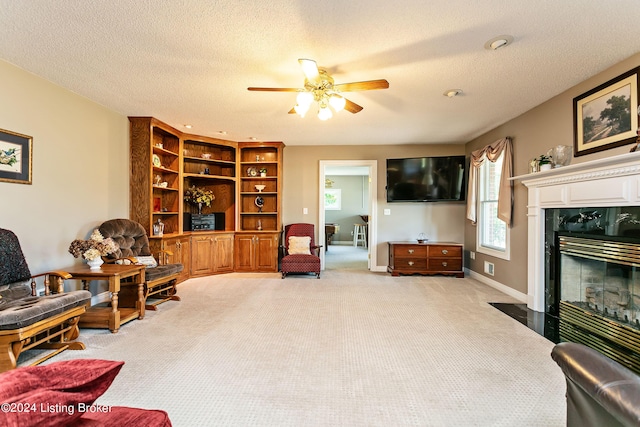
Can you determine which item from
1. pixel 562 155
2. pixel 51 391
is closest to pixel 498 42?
pixel 562 155

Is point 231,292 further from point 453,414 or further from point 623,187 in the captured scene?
point 623,187

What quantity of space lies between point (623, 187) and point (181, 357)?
3860 mm

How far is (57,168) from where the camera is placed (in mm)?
3297

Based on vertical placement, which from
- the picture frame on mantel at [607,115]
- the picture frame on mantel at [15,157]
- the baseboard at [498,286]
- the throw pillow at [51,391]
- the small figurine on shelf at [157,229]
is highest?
the picture frame on mantel at [607,115]

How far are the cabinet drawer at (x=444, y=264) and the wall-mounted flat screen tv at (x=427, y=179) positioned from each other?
114 centimetres

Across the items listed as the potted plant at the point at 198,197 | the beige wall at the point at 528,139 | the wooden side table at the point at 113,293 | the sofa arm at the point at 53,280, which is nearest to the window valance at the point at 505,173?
the beige wall at the point at 528,139

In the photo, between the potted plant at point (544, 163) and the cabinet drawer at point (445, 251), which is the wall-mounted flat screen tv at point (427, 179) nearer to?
the cabinet drawer at point (445, 251)

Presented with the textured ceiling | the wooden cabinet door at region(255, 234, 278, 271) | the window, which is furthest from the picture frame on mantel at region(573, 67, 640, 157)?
the wooden cabinet door at region(255, 234, 278, 271)

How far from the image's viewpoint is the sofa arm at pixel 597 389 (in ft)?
3.13

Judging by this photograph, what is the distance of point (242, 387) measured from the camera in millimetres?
2006

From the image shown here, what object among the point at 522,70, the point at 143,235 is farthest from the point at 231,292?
the point at 522,70

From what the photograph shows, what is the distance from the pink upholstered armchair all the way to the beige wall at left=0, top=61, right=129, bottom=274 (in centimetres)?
275

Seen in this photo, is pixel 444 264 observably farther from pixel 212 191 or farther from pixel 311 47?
pixel 212 191

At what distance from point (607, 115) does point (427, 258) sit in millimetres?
3261
